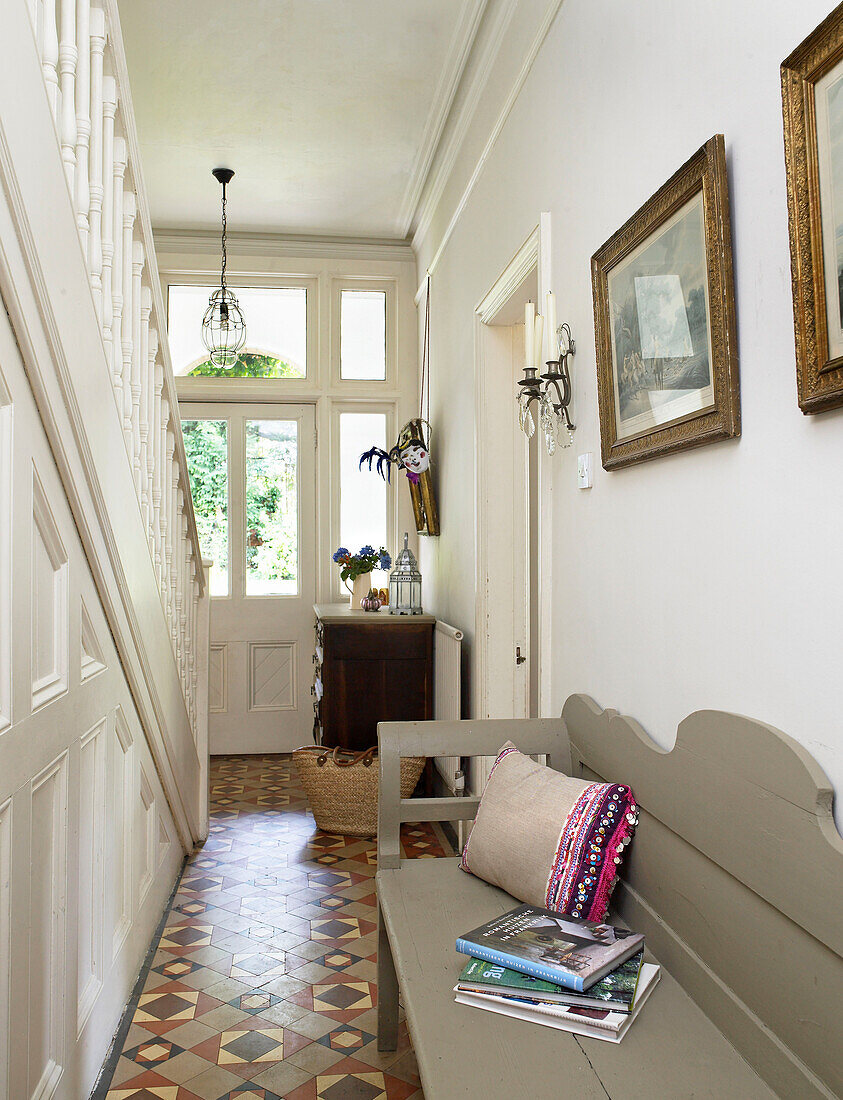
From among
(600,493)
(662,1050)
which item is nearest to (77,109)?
(600,493)

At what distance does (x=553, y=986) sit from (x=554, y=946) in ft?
0.29

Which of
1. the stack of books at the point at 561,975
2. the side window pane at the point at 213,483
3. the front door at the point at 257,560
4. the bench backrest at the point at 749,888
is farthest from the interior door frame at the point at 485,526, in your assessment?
the side window pane at the point at 213,483

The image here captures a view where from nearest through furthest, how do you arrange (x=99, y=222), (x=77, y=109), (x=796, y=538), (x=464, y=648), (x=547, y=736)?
(x=796, y=538) < (x=77, y=109) < (x=99, y=222) < (x=547, y=736) < (x=464, y=648)

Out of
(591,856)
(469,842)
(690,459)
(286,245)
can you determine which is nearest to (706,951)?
(591,856)

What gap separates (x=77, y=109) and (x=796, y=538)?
162 cm

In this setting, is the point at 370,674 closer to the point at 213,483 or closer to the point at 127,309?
the point at 213,483

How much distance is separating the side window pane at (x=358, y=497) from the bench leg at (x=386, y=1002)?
362 cm

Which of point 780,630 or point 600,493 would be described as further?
point 600,493

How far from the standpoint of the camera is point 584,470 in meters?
2.19

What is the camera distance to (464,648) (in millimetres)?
3809

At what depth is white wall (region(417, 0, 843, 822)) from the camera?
48.1 inches

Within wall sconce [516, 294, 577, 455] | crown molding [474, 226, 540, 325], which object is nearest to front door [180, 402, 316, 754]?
crown molding [474, 226, 540, 325]

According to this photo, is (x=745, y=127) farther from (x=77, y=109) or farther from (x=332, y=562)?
(x=332, y=562)

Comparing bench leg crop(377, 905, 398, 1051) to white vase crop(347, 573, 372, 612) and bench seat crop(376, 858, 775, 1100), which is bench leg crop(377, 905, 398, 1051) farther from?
white vase crop(347, 573, 372, 612)
